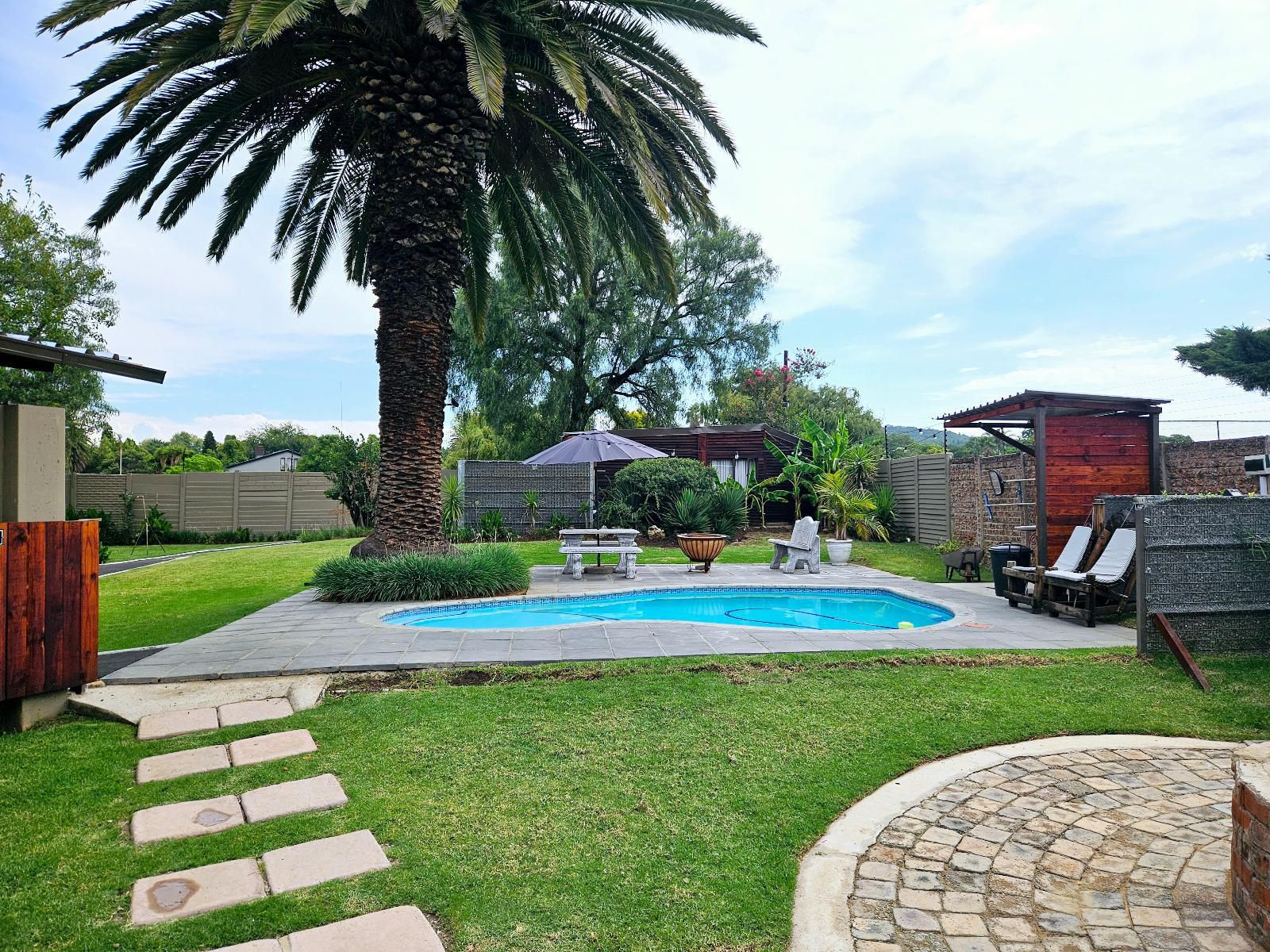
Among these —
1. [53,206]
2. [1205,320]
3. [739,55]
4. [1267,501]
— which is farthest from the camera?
[53,206]

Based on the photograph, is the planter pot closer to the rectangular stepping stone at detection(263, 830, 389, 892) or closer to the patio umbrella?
the patio umbrella

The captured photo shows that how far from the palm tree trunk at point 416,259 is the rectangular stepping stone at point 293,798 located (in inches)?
237

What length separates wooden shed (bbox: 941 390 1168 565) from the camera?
28.2 ft

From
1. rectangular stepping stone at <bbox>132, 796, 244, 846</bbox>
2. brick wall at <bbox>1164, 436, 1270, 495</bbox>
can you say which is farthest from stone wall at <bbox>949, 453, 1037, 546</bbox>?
rectangular stepping stone at <bbox>132, 796, 244, 846</bbox>

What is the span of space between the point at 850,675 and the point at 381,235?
7638 millimetres

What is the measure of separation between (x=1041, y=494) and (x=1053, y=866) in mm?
7027

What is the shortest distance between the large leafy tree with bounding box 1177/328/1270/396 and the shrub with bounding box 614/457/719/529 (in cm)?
1191

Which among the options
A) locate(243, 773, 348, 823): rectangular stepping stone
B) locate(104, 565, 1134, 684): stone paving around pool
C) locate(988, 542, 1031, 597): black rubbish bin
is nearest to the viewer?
locate(243, 773, 348, 823): rectangular stepping stone

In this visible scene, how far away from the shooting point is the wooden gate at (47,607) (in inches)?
162

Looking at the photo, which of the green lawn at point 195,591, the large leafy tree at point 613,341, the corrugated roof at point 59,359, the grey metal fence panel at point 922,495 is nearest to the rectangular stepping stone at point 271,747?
the corrugated roof at point 59,359

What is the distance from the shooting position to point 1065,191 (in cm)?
1275

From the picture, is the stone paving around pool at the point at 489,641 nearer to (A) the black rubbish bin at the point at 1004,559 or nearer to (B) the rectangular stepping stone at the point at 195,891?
(A) the black rubbish bin at the point at 1004,559

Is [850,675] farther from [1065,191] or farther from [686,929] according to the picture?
[1065,191]

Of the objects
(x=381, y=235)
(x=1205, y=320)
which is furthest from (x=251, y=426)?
(x=1205, y=320)
